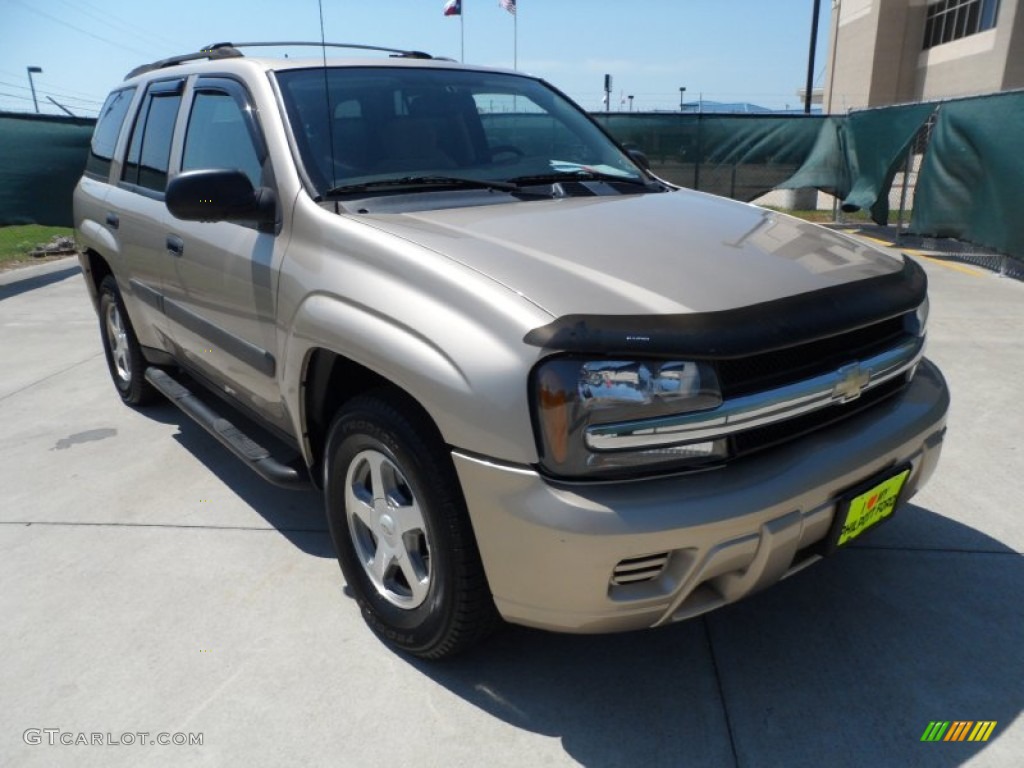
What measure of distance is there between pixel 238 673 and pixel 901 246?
1066 centimetres

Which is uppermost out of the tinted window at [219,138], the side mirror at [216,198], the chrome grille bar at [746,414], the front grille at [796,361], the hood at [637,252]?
the tinted window at [219,138]

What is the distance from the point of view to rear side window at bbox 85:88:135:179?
4605mm

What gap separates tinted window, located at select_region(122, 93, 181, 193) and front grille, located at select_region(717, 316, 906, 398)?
2961 mm

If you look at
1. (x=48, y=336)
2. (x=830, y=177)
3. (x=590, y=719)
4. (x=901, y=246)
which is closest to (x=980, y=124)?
(x=901, y=246)

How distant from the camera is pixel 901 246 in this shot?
1091 cm

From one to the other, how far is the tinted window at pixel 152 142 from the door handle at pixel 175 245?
384 mm

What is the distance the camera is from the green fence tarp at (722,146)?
41.9ft

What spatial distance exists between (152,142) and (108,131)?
0.92 metres

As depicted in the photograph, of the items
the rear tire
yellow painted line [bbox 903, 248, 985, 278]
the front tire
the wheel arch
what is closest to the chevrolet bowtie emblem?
the front tire

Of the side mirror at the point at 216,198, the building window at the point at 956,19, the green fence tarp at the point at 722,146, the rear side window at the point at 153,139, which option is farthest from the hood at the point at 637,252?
the building window at the point at 956,19

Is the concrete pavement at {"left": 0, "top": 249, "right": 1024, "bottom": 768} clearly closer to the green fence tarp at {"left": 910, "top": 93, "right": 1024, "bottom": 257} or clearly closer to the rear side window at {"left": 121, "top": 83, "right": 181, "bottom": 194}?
the rear side window at {"left": 121, "top": 83, "right": 181, "bottom": 194}

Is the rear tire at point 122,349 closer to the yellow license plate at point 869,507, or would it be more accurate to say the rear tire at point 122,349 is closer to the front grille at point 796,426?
the front grille at point 796,426

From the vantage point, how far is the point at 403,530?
248 centimetres

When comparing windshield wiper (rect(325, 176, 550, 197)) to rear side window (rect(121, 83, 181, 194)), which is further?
rear side window (rect(121, 83, 181, 194))
